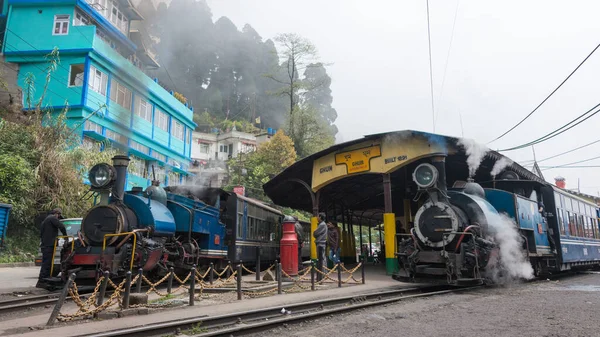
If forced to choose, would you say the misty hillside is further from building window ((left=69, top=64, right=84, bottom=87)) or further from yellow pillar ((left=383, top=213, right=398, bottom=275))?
yellow pillar ((left=383, top=213, right=398, bottom=275))

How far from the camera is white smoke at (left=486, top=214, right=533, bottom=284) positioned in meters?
9.58

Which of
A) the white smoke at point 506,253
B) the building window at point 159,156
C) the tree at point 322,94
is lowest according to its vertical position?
the white smoke at point 506,253

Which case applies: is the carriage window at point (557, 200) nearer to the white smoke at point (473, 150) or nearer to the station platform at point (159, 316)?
the white smoke at point (473, 150)

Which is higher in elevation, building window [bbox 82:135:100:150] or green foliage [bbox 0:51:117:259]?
building window [bbox 82:135:100:150]

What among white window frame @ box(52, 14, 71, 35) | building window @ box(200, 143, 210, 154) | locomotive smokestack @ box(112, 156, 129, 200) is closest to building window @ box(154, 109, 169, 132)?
white window frame @ box(52, 14, 71, 35)

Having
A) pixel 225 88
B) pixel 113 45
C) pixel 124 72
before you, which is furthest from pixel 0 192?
pixel 225 88

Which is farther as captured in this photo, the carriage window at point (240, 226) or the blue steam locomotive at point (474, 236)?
the carriage window at point (240, 226)

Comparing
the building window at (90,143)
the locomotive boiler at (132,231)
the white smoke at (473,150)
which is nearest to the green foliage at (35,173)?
the building window at (90,143)

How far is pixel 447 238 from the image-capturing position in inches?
359

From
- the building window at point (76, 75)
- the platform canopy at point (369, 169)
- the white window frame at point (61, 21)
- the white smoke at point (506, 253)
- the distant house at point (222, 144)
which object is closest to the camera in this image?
the white smoke at point (506, 253)

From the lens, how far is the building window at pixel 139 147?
25.3m

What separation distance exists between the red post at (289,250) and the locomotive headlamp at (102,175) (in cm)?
518

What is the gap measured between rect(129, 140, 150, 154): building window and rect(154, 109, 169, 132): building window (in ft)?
7.15

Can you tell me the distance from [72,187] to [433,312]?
17109 millimetres
